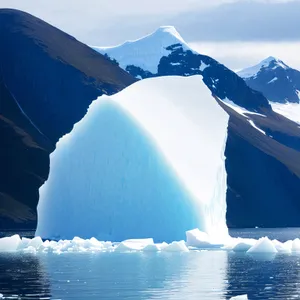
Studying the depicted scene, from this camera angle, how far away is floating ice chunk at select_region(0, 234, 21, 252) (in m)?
70.8

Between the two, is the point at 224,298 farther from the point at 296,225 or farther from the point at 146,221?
the point at 296,225

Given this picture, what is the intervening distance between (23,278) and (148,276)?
610 cm

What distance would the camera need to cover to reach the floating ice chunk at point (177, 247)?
211ft

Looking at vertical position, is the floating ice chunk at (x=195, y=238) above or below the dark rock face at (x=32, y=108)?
below

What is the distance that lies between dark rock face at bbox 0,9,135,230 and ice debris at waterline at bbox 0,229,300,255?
83.1m

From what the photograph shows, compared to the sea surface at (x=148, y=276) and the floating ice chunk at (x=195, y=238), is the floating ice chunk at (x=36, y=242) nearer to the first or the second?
the sea surface at (x=148, y=276)

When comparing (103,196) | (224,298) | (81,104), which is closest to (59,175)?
(103,196)

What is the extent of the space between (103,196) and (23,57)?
133m

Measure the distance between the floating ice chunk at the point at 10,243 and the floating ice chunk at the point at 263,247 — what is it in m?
16.3

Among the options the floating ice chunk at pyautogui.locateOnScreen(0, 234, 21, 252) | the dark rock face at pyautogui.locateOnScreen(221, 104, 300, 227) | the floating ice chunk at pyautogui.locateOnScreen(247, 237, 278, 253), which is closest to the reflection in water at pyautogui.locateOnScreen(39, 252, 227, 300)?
the floating ice chunk at pyautogui.locateOnScreen(247, 237, 278, 253)

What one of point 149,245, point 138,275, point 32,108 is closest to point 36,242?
point 149,245

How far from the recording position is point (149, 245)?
64.3 metres

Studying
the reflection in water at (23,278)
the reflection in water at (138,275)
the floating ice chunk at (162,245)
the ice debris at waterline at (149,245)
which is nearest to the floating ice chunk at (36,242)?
the ice debris at waterline at (149,245)

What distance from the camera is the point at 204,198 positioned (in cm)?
6794
